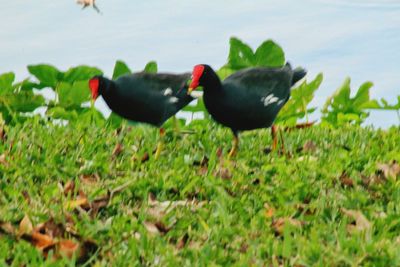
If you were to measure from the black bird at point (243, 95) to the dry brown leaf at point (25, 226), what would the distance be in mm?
1672

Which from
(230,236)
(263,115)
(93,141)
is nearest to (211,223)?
(230,236)

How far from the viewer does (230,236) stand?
556 centimetres

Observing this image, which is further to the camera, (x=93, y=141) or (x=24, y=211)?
(x=93, y=141)

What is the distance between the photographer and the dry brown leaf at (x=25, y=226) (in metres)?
5.42

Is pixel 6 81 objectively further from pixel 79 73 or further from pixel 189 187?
pixel 189 187

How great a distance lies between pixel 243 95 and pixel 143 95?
0.70 m

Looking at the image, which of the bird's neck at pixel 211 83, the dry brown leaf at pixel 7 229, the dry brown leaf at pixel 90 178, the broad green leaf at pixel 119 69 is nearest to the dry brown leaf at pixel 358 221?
the bird's neck at pixel 211 83

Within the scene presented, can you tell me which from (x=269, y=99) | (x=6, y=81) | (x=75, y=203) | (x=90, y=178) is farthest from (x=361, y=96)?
(x=75, y=203)

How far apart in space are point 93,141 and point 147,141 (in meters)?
0.43

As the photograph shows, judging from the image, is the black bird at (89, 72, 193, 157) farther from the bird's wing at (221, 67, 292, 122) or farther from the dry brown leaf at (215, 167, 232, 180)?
the dry brown leaf at (215, 167, 232, 180)

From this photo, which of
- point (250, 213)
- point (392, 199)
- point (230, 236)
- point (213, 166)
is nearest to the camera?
point (230, 236)

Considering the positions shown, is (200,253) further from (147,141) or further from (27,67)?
(27,67)

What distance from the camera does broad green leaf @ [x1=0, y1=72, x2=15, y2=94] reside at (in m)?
8.66

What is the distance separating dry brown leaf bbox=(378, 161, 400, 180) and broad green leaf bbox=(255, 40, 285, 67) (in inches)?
82.2
